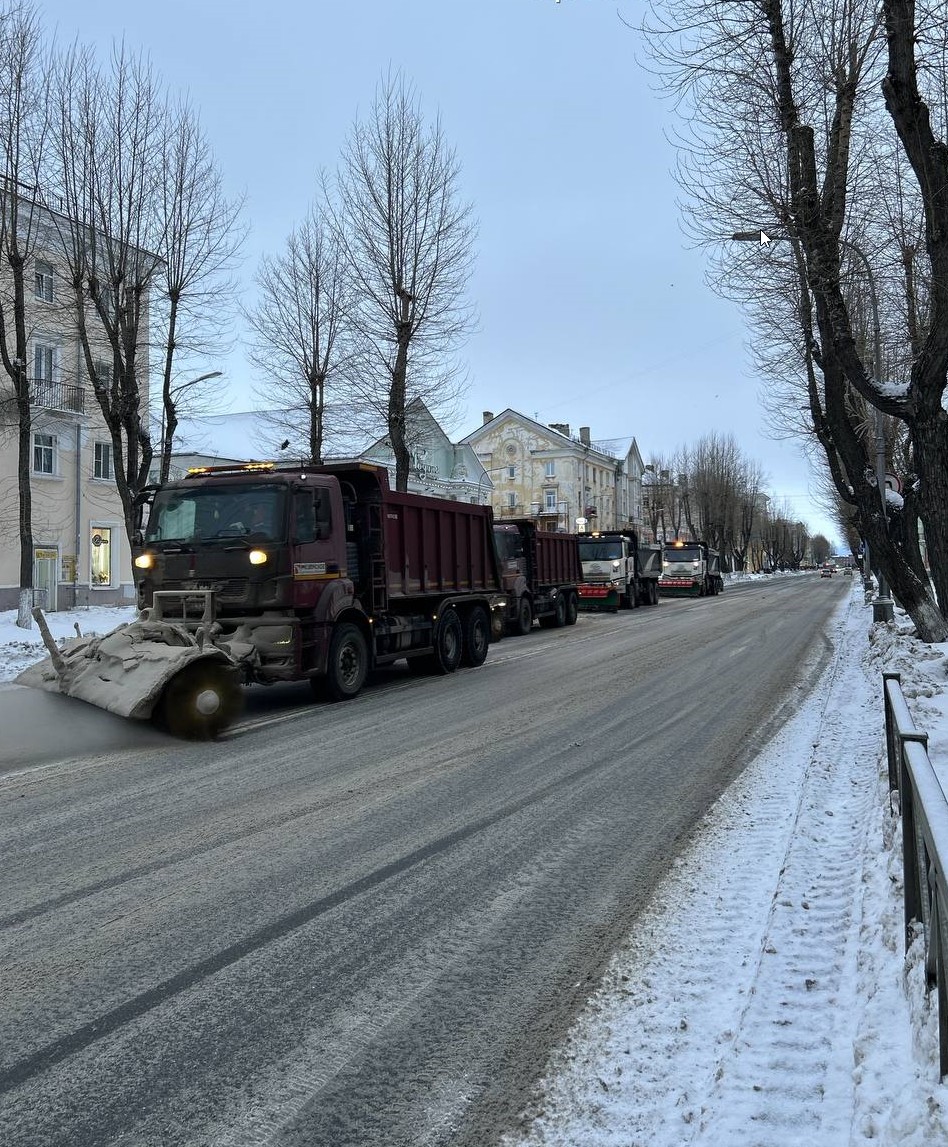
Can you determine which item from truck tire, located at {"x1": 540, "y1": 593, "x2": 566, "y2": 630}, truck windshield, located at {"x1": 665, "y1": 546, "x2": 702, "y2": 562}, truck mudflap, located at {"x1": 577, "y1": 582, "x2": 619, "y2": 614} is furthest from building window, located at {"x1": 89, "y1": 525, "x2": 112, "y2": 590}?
truck windshield, located at {"x1": 665, "y1": 546, "x2": 702, "y2": 562}

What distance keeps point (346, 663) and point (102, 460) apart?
2462cm

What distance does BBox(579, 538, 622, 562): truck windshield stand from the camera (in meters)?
32.6

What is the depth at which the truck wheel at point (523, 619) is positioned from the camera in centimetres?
2275

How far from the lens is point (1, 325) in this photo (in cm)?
1905

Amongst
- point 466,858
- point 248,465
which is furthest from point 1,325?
point 466,858

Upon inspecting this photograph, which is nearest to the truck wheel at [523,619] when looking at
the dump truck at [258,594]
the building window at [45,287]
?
the dump truck at [258,594]

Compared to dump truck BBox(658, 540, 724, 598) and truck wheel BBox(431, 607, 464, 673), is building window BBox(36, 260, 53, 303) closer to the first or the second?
truck wheel BBox(431, 607, 464, 673)

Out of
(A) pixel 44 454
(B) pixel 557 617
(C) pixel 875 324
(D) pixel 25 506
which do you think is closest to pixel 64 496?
(A) pixel 44 454

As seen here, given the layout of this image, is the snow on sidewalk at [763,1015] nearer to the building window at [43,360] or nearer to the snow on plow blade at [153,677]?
the snow on plow blade at [153,677]

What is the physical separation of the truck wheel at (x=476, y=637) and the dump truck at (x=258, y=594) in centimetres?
148

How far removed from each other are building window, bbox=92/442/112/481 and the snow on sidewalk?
101ft

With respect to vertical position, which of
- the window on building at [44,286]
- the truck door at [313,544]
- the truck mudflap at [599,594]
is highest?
the window on building at [44,286]

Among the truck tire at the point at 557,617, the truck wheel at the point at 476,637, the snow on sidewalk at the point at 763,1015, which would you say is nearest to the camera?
the snow on sidewalk at the point at 763,1015

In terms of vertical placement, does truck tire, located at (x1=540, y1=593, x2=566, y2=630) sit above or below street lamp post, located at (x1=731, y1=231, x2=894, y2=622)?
below
